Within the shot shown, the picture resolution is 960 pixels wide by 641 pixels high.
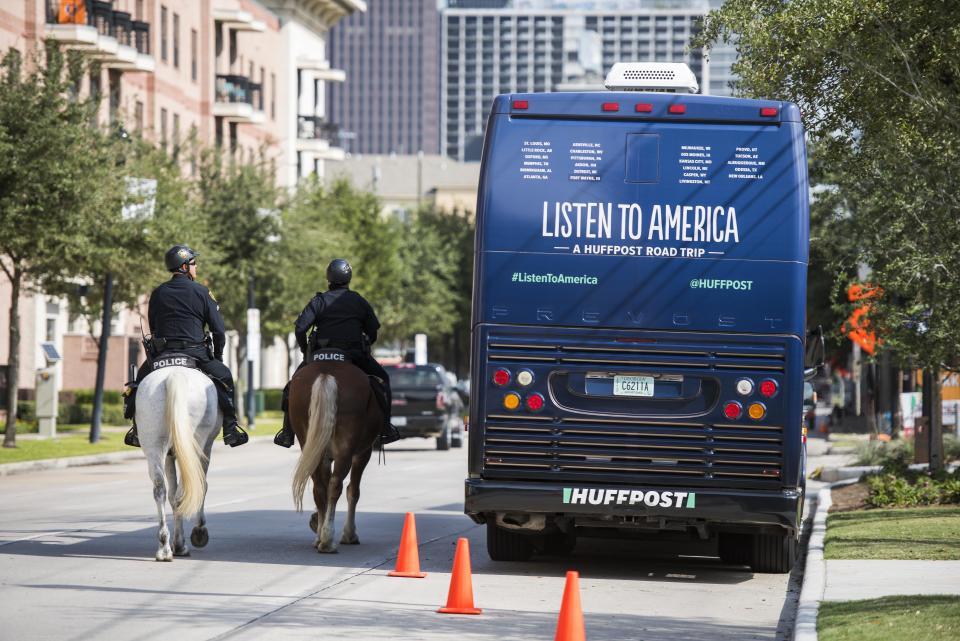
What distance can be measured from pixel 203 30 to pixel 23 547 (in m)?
56.1

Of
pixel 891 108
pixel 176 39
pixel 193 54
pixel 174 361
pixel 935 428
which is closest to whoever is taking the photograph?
pixel 174 361

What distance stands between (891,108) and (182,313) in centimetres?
679

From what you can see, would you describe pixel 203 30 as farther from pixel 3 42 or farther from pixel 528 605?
pixel 528 605

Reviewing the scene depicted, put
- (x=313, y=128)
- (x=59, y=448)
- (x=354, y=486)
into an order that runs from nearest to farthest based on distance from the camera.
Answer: (x=354, y=486), (x=59, y=448), (x=313, y=128)

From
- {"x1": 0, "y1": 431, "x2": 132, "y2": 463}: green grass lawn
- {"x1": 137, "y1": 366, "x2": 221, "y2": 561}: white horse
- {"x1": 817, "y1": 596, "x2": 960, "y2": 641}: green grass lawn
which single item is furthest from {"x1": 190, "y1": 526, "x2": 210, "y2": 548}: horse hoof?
{"x1": 0, "y1": 431, "x2": 132, "y2": 463}: green grass lawn

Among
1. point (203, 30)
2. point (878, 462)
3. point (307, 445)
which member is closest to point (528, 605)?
point (307, 445)

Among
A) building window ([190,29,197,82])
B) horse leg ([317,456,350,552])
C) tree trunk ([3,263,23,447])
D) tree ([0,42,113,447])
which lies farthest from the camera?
building window ([190,29,197,82])

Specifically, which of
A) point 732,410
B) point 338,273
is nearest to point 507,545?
point 732,410

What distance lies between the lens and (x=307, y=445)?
14664 mm

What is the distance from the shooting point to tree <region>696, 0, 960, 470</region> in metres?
14.9

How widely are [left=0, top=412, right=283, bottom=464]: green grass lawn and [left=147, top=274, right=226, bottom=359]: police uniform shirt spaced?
16.0 metres

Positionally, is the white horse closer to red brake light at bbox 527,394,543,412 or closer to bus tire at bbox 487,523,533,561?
bus tire at bbox 487,523,533,561

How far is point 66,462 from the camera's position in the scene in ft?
102

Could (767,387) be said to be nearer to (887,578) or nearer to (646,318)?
(646,318)
